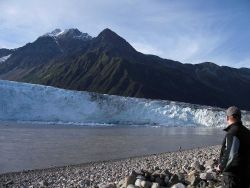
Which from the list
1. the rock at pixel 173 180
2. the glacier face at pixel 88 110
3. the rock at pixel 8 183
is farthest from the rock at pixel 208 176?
the glacier face at pixel 88 110

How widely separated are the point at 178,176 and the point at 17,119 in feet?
190

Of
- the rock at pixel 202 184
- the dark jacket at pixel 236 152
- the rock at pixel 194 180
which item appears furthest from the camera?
the rock at pixel 194 180

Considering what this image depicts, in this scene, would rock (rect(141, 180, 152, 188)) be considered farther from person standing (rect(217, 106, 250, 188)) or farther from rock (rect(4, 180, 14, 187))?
rock (rect(4, 180, 14, 187))

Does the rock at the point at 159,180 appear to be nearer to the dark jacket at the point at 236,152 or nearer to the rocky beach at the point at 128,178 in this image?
the rocky beach at the point at 128,178

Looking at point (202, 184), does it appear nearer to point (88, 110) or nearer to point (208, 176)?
point (208, 176)

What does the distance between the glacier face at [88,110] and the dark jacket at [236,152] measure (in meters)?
62.1

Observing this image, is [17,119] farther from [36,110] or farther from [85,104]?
[85,104]

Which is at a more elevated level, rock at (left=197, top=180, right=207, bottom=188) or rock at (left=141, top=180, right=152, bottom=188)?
rock at (left=197, top=180, right=207, bottom=188)

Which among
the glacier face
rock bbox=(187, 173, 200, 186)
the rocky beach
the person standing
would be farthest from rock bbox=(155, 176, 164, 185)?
the glacier face

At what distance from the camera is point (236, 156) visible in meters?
5.65

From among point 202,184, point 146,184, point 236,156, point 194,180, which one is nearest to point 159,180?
point 146,184

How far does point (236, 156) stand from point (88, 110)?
7381cm

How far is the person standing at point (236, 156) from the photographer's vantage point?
5637mm

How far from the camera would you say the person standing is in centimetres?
564
